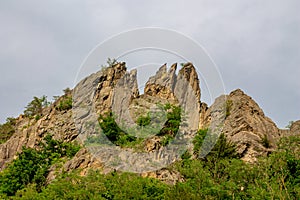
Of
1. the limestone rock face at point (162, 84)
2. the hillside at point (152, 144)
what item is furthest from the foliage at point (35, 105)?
the limestone rock face at point (162, 84)

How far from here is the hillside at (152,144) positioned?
29812mm

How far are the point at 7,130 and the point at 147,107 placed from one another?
24.6m

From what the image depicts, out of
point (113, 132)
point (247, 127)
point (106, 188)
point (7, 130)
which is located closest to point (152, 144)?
point (113, 132)

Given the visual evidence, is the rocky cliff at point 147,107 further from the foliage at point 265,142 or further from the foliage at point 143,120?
the foliage at point 143,120

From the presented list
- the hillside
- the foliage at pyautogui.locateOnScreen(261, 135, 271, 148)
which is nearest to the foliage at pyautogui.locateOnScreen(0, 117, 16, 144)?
the hillside

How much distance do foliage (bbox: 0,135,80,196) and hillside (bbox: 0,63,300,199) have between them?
15 centimetres

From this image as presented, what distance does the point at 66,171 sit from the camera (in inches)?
1553

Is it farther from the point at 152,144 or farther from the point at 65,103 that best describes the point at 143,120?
the point at 65,103

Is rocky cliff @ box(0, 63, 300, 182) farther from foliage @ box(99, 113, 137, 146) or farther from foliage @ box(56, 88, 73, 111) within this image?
foliage @ box(99, 113, 137, 146)

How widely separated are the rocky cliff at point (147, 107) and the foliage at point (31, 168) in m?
3.01

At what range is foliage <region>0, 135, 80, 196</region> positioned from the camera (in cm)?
4025

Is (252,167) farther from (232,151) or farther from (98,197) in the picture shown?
(98,197)

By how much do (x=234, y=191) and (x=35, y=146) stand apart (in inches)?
1086

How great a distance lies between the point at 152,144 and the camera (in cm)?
4119
